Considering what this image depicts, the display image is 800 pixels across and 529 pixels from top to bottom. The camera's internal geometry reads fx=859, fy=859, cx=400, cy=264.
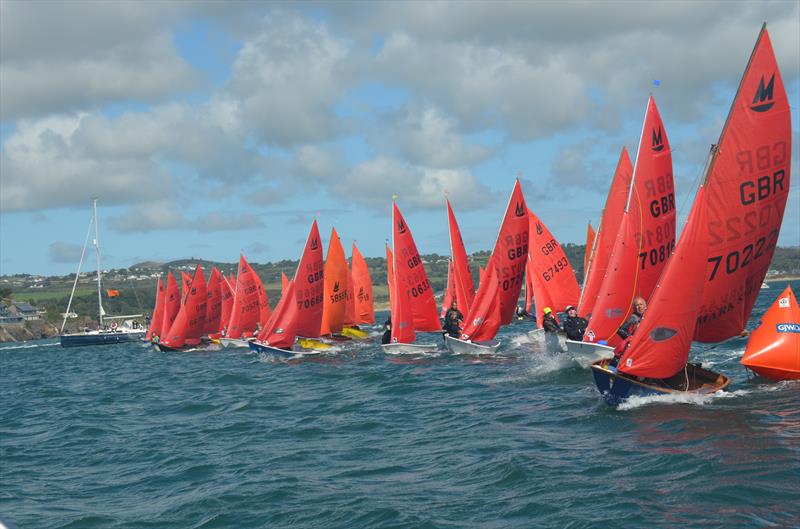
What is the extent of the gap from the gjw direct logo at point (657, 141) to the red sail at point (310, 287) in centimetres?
1897

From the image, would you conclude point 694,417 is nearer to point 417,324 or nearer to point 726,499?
point 726,499

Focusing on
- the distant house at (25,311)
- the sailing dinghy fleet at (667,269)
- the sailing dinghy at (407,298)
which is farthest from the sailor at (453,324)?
the distant house at (25,311)

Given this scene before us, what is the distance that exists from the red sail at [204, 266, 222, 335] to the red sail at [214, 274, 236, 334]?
0.27 m

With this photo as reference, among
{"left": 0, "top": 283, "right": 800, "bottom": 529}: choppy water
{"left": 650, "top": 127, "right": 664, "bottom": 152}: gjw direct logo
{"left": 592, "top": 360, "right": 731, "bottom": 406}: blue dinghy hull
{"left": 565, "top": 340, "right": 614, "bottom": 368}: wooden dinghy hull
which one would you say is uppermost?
{"left": 650, "top": 127, "right": 664, "bottom": 152}: gjw direct logo

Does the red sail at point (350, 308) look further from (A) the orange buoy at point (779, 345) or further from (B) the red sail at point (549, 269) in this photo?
(A) the orange buoy at point (779, 345)

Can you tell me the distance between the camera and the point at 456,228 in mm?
38625

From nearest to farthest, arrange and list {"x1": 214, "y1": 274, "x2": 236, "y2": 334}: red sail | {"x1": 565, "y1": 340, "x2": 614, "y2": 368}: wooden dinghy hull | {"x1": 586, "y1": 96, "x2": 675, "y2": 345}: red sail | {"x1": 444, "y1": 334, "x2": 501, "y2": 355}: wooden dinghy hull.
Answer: {"x1": 586, "y1": 96, "x2": 675, "y2": 345}: red sail
{"x1": 565, "y1": 340, "x2": 614, "y2": 368}: wooden dinghy hull
{"x1": 444, "y1": 334, "x2": 501, "y2": 355}: wooden dinghy hull
{"x1": 214, "y1": 274, "x2": 236, "y2": 334}: red sail

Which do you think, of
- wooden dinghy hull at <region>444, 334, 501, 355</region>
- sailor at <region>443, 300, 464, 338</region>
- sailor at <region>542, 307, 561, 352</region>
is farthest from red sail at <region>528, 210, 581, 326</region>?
sailor at <region>542, 307, 561, 352</region>

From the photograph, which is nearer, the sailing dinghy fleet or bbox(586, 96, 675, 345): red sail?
the sailing dinghy fleet

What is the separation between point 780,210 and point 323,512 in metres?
12.9

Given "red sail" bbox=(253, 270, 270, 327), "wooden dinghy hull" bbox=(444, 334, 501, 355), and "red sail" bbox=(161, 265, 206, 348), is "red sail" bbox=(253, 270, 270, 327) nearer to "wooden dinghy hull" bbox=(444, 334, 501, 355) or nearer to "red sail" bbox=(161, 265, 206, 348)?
"red sail" bbox=(161, 265, 206, 348)

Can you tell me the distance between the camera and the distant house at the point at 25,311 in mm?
134750

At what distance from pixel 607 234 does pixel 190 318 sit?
31.3 metres

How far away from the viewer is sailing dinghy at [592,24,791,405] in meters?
17.0
